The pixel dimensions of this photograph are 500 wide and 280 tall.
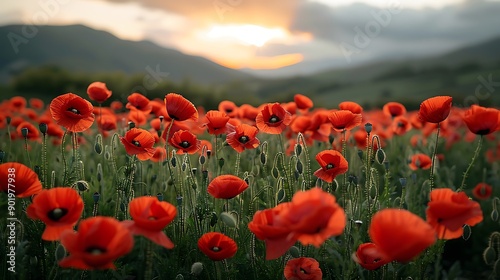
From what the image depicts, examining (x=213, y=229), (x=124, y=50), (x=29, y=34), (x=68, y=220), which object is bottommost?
(x=213, y=229)

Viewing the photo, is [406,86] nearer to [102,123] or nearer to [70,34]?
[102,123]

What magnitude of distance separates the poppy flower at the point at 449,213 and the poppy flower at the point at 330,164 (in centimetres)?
65

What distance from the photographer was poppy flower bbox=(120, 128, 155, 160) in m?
2.38

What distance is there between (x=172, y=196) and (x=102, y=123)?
1231 millimetres

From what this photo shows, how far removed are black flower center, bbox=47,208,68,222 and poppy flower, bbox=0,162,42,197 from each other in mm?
328

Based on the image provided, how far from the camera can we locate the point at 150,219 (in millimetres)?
1576

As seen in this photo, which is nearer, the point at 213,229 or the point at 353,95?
the point at 213,229

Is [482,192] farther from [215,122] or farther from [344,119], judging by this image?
[215,122]

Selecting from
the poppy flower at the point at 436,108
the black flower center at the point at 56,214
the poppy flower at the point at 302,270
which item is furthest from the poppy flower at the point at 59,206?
the poppy flower at the point at 436,108

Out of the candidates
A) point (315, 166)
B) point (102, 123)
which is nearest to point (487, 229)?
point (315, 166)

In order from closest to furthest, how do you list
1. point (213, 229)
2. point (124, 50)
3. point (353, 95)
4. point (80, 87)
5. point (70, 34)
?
1. point (213, 229)
2. point (80, 87)
3. point (353, 95)
4. point (70, 34)
5. point (124, 50)

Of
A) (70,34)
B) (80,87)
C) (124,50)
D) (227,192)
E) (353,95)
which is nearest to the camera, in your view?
(227,192)

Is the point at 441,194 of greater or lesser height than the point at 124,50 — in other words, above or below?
below

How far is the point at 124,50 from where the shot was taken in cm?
10075
